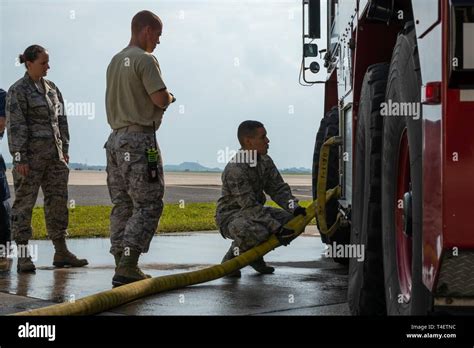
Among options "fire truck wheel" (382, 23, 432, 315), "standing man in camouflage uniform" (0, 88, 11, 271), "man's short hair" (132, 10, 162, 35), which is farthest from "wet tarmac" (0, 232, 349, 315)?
"man's short hair" (132, 10, 162, 35)

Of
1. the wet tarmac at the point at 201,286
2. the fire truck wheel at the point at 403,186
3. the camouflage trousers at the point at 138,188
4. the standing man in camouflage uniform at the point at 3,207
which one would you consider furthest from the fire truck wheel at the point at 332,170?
the fire truck wheel at the point at 403,186

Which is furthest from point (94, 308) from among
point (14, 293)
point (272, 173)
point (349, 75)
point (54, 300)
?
point (272, 173)

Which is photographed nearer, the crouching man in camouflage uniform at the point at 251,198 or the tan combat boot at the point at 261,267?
the crouching man in camouflage uniform at the point at 251,198

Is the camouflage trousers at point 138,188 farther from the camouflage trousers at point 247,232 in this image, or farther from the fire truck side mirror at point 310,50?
the fire truck side mirror at point 310,50

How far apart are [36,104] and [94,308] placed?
3.01 meters

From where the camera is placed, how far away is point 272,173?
7762mm

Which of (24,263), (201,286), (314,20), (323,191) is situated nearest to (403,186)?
(323,191)

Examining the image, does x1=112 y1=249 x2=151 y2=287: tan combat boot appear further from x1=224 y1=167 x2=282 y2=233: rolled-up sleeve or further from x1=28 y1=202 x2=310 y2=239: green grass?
x1=28 y1=202 x2=310 y2=239: green grass

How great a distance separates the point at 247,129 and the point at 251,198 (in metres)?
0.58

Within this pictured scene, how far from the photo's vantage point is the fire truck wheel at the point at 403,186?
3330mm

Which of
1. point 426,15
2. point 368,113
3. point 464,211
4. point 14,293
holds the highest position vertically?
point 426,15

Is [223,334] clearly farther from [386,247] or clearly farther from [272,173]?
[272,173]

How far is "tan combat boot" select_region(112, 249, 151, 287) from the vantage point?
662cm

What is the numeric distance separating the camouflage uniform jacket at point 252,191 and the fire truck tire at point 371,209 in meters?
2.82
